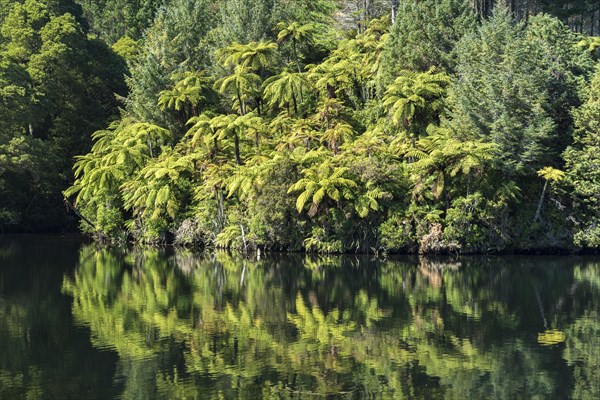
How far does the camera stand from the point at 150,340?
67.2 feet

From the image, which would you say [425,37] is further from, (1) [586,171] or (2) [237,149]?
(1) [586,171]

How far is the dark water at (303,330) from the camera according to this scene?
650 inches

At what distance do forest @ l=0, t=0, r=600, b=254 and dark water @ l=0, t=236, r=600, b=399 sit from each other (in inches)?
127

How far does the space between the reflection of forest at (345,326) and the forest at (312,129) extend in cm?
348

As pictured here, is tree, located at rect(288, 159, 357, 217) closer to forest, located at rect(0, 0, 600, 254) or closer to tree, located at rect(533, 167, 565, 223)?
forest, located at rect(0, 0, 600, 254)

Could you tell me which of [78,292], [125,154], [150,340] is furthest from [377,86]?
[150,340]

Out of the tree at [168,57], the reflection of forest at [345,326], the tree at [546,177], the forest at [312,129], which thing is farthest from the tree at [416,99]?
the tree at [168,57]

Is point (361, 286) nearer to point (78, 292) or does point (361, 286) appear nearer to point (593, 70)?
point (78, 292)

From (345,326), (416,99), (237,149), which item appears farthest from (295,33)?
(345,326)

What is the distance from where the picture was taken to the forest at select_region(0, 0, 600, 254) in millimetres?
36844

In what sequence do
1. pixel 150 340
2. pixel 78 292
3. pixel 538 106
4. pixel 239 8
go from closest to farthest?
Answer: pixel 150 340 → pixel 78 292 → pixel 538 106 → pixel 239 8

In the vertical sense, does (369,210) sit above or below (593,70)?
below

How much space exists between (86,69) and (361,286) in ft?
108

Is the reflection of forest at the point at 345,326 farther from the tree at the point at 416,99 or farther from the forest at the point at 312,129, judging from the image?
the tree at the point at 416,99
